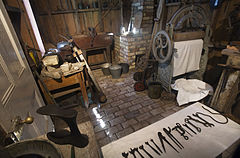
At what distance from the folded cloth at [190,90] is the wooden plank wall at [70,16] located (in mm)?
4234

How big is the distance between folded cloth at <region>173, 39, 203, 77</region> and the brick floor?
819 millimetres

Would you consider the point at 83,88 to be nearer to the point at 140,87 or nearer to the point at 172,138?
the point at 140,87

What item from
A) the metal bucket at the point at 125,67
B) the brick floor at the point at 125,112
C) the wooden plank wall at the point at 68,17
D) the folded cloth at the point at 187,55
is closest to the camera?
the brick floor at the point at 125,112

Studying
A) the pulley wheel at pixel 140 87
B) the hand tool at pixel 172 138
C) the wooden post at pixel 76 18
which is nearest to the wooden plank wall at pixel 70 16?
the wooden post at pixel 76 18

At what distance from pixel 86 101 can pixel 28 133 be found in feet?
5.97

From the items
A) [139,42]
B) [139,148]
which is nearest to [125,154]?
[139,148]

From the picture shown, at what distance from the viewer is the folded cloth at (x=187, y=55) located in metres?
3.01

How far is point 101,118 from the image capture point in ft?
9.45

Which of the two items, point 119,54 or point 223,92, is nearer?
point 223,92

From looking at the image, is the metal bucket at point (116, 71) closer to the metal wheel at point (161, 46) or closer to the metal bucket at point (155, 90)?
the metal bucket at point (155, 90)

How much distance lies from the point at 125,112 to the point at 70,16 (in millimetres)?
4502

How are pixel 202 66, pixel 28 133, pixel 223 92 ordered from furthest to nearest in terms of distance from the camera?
1. pixel 202 66
2. pixel 223 92
3. pixel 28 133

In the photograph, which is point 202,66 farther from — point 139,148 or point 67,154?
point 67,154

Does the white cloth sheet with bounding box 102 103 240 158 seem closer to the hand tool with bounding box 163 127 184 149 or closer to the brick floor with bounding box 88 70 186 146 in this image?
the hand tool with bounding box 163 127 184 149
